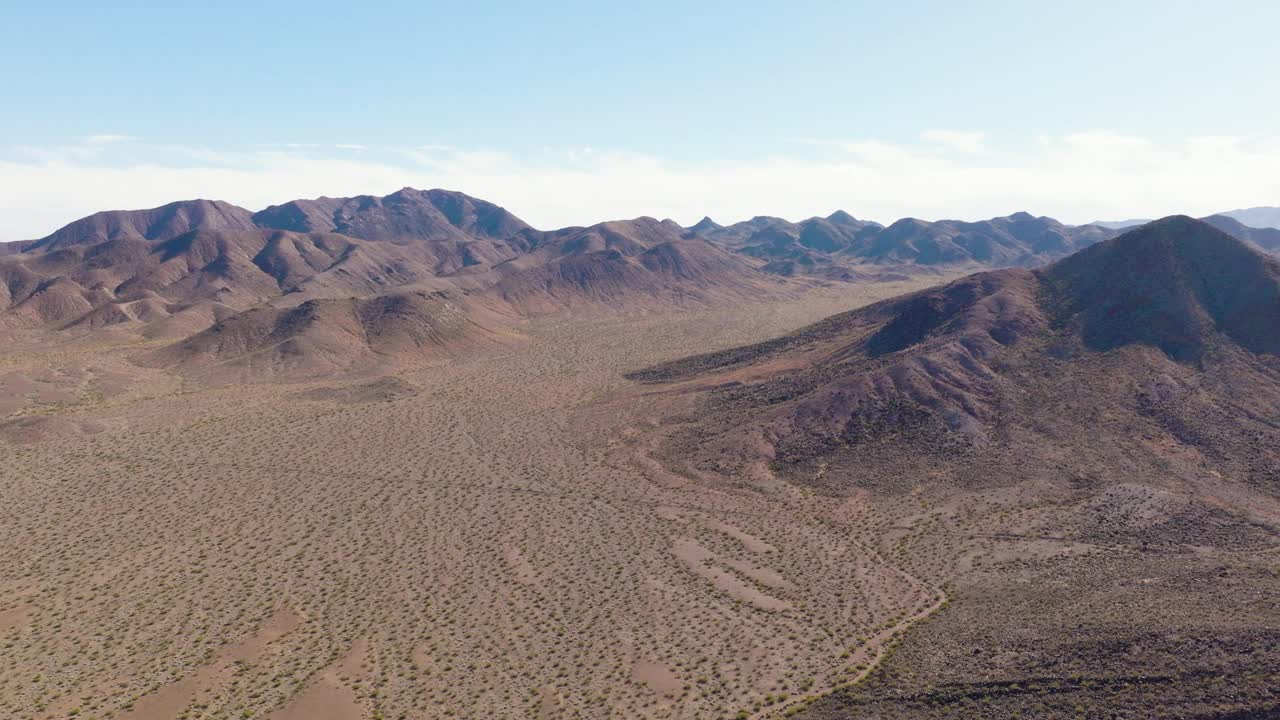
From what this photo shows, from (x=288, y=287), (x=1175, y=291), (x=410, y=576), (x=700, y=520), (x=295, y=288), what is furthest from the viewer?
(x=288, y=287)

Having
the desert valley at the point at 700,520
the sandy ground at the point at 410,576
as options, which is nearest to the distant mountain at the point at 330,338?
the desert valley at the point at 700,520

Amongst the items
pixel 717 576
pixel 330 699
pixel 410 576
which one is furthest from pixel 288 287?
pixel 330 699

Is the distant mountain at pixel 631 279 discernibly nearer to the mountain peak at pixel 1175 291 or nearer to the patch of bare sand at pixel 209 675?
the mountain peak at pixel 1175 291

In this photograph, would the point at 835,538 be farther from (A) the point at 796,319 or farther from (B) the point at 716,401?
(A) the point at 796,319

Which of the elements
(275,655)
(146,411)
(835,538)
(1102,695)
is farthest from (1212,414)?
(146,411)

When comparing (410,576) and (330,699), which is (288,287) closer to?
(410,576)

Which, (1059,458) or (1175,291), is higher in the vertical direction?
(1175,291)

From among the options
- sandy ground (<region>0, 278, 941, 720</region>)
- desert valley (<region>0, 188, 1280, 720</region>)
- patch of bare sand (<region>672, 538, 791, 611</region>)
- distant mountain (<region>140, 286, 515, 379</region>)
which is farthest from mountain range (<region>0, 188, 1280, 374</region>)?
patch of bare sand (<region>672, 538, 791, 611</region>)
